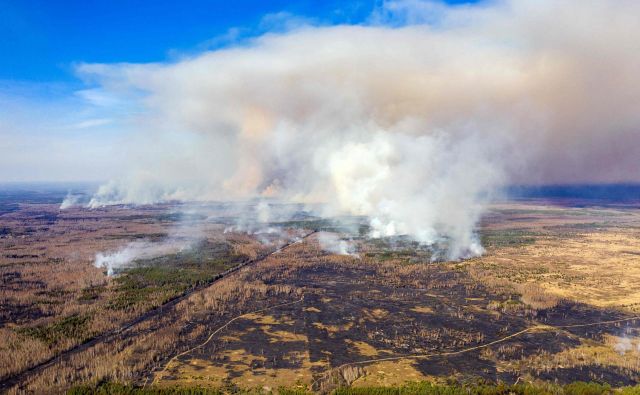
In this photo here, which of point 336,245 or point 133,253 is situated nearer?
point 133,253

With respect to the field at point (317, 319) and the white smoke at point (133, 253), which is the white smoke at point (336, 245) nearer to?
the field at point (317, 319)

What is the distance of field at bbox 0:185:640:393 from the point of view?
148 ft

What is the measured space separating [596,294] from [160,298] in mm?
75996

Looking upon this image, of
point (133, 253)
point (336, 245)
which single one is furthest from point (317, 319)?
point (133, 253)

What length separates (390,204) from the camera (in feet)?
529

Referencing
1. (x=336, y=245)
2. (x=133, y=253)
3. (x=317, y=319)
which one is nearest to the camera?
(x=317, y=319)

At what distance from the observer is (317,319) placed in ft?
203

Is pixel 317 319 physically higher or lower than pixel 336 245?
lower

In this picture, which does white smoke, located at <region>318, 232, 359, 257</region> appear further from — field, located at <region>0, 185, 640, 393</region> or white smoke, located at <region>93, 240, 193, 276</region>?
white smoke, located at <region>93, 240, 193, 276</region>

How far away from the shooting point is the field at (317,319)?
4509 centimetres

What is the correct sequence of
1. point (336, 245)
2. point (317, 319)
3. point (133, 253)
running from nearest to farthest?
point (317, 319) < point (133, 253) < point (336, 245)

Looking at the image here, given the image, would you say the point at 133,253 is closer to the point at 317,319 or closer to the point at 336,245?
the point at 336,245

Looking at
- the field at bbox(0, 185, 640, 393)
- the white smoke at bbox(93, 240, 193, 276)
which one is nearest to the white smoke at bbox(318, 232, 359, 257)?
the field at bbox(0, 185, 640, 393)

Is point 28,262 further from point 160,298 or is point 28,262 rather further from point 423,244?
point 423,244
